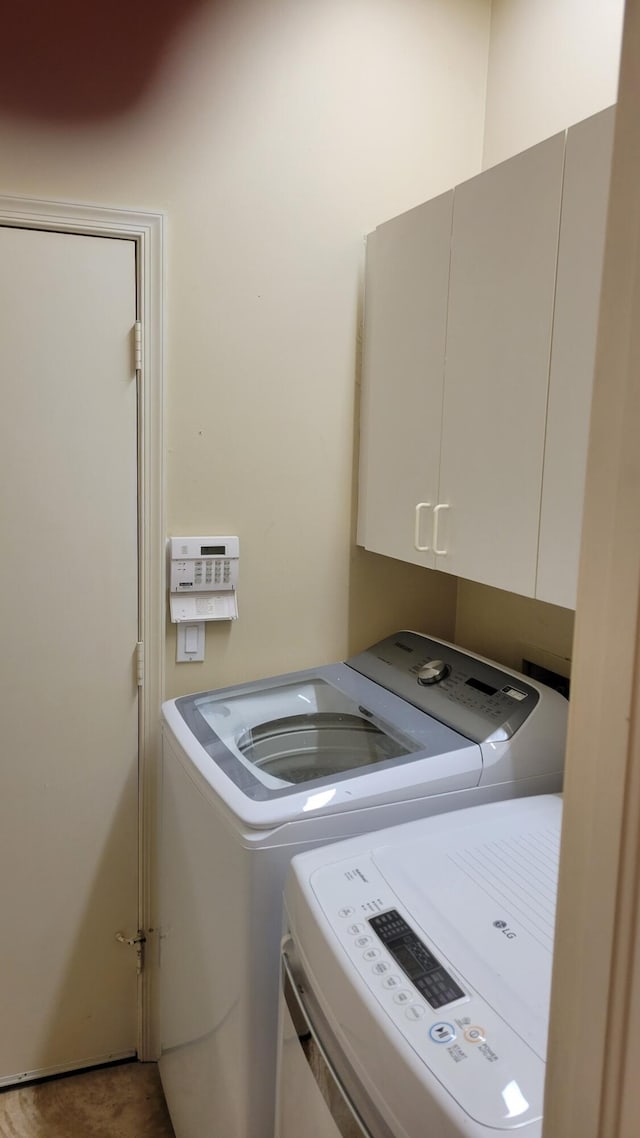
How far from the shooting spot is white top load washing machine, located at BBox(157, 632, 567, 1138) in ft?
4.38

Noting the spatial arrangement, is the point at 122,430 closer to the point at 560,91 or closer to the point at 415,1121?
the point at 560,91

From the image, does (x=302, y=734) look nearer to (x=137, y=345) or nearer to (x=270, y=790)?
(x=270, y=790)

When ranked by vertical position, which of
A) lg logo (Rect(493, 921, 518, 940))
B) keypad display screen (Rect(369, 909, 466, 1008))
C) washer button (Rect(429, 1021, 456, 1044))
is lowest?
washer button (Rect(429, 1021, 456, 1044))

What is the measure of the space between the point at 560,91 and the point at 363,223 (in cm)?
53

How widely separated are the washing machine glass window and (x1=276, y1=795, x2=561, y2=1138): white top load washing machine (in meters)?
0.22

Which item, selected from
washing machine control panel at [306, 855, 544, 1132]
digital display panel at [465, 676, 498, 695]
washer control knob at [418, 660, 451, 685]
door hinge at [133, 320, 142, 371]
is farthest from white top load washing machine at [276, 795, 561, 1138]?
door hinge at [133, 320, 142, 371]

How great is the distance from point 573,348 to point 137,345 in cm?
101

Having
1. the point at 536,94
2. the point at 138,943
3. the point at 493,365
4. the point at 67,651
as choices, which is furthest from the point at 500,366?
the point at 138,943

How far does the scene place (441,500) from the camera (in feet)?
5.48

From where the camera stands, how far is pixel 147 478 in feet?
6.10

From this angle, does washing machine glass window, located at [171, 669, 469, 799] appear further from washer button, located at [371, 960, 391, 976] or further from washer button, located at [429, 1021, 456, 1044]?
washer button, located at [429, 1021, 456, 1044]

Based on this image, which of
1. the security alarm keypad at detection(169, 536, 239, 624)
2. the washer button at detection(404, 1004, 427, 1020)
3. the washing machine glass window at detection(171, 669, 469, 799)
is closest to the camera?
the washer button at detection(404, 1004, 427, 1020)

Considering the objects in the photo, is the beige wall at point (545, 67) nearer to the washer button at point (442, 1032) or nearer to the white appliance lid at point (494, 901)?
the white appliance lid at point (494, 901)

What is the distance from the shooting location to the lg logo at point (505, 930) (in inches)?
42.1
